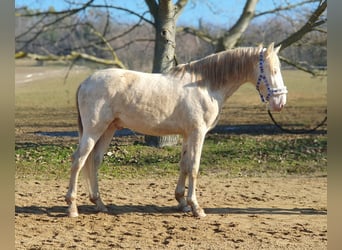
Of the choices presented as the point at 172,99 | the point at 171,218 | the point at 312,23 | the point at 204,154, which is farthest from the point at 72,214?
the point at 312,23

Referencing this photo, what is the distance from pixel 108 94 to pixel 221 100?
1.12 m

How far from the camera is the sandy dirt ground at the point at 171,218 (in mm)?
3805

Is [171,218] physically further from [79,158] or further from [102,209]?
[79,158]

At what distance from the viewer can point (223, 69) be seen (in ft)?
15.2

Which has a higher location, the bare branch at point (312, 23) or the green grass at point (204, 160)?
the bare branch at point (312, 23)

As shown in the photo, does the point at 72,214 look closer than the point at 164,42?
Yes

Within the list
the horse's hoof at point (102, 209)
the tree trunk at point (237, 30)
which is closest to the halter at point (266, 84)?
the horse's hoof at point (102, 209)

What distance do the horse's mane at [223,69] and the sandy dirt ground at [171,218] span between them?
1.36m

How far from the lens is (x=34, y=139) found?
9.83 meters

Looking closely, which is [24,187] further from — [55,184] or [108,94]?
[108,94]

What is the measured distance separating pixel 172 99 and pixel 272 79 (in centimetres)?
97

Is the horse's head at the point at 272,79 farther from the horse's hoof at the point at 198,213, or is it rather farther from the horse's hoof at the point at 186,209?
the horse's hoof at the point at 186,209

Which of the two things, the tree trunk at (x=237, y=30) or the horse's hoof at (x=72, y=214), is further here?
the tree trunk at (x=237, y=30)

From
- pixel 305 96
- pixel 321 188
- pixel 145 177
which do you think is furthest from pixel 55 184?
pixel 305 96
